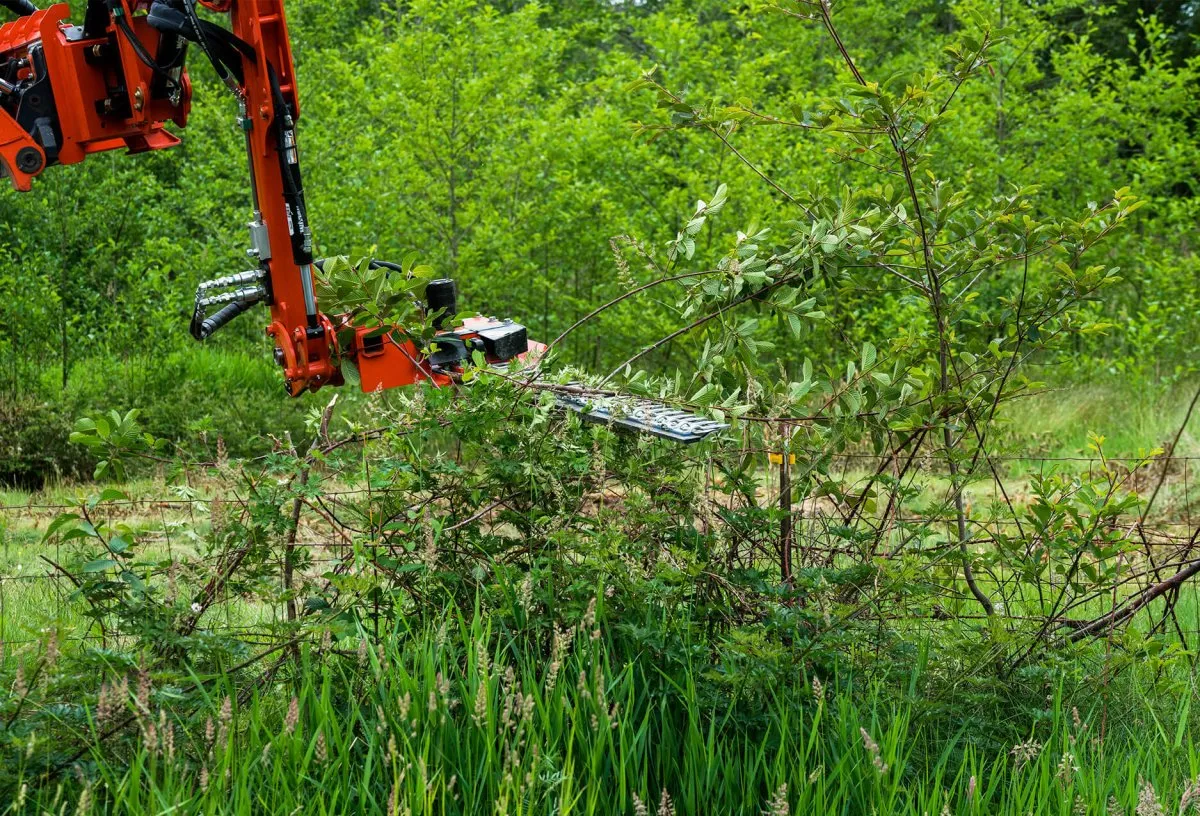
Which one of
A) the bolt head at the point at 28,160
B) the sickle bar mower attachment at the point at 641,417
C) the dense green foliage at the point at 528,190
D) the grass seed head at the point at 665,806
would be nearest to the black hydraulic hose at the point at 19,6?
the bolt head at the point at 28,160

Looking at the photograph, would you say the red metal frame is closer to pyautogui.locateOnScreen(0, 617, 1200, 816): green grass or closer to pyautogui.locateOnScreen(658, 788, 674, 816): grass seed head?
pyautogui.locateOnScreen(0, 617, 1200, 816): green grass

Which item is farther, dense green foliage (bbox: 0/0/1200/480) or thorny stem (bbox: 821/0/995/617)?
dense green foliage (bbox: 0/0/1200/480)

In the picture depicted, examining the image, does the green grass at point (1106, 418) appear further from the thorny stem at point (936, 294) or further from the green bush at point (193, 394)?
the green bush at point (193, 394)

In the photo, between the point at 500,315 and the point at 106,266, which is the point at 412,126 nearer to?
the point at 500,315

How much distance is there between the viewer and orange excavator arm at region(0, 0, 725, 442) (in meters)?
4.81

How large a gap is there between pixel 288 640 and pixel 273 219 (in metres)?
2.24

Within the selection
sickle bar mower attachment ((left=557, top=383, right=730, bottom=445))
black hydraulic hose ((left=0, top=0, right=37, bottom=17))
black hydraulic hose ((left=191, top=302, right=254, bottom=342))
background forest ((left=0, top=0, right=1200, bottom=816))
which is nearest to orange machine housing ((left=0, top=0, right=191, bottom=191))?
black hydraulic hose ((left=0, top=0, right=37, bottom=17))

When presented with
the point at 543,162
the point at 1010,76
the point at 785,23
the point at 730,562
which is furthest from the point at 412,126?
the point at 730,562

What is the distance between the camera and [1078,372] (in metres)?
11.6

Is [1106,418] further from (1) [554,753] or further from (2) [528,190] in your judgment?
(1) [554,753]

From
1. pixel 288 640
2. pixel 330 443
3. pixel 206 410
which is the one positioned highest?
pixel 330 443

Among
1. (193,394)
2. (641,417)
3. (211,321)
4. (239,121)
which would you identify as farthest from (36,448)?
(641,417)

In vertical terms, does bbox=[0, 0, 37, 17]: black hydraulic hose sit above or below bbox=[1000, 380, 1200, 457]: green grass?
above

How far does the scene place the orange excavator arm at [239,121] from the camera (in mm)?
4809
